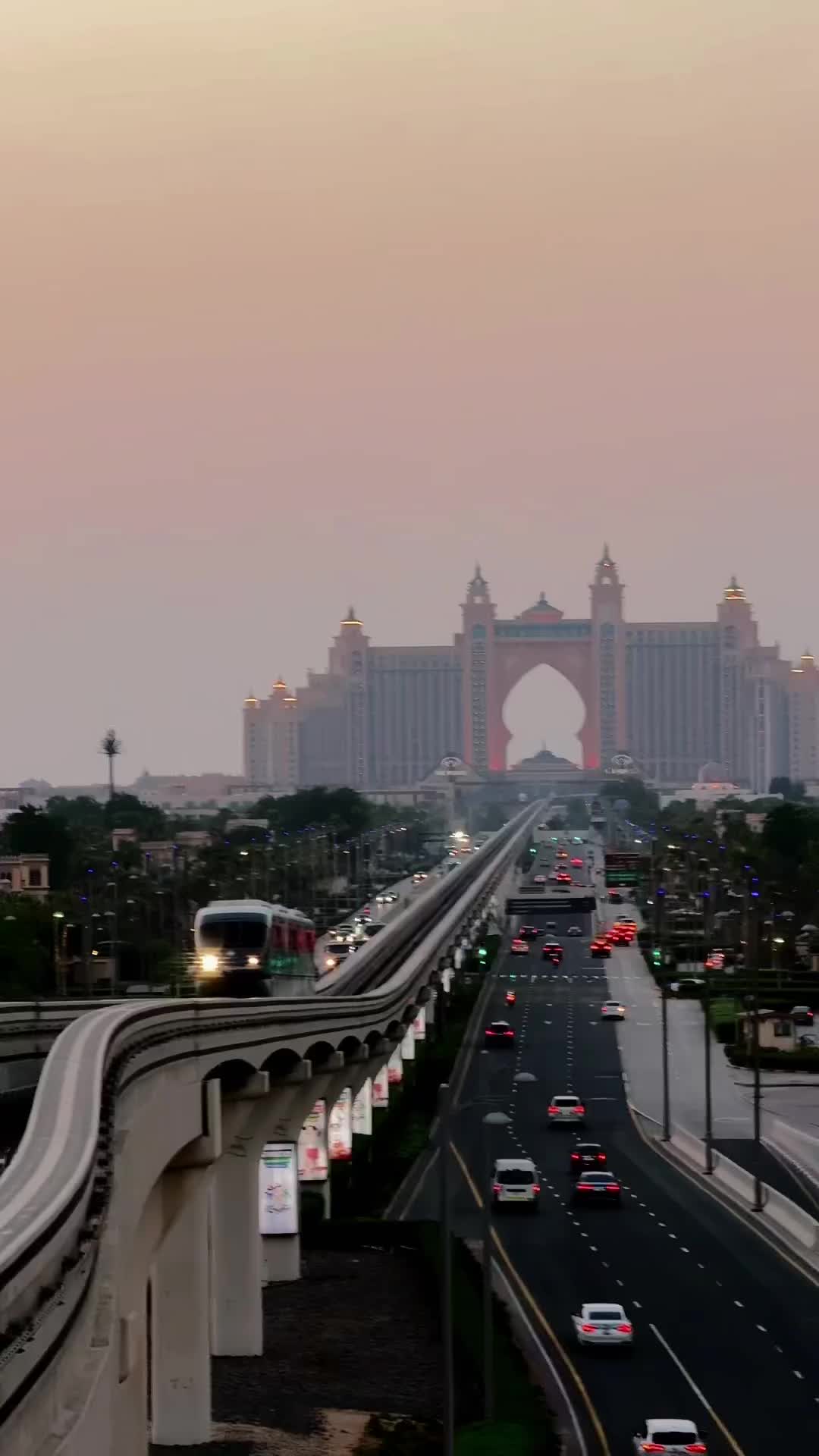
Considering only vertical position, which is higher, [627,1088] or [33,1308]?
[33,1308]

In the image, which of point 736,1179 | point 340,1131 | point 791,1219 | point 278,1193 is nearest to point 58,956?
point 340,1131

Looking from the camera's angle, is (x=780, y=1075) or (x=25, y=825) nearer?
(x=780, y=1075)

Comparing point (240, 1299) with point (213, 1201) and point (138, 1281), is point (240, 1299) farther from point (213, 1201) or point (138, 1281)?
point (138, 1281)

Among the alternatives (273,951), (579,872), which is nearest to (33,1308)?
(273,951)

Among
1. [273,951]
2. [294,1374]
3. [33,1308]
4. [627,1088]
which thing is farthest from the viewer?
[627,1088]

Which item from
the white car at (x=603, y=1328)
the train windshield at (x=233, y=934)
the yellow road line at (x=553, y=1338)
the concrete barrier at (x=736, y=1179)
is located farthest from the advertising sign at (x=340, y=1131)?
the white car at (x=603, y=1328)

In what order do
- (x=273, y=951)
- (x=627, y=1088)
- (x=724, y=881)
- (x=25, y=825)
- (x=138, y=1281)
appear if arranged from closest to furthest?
(x=138, y=1281) → (x=273, y=951) → (x=627, y=1088) → (x=724, y=881) → (x=25, y=825)

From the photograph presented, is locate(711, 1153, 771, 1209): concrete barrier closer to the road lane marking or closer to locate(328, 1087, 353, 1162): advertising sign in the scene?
locate(328, 1087, 353, 1162): advertising sign

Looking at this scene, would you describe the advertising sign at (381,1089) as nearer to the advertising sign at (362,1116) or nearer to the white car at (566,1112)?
the advertising sign at (362,1116)
